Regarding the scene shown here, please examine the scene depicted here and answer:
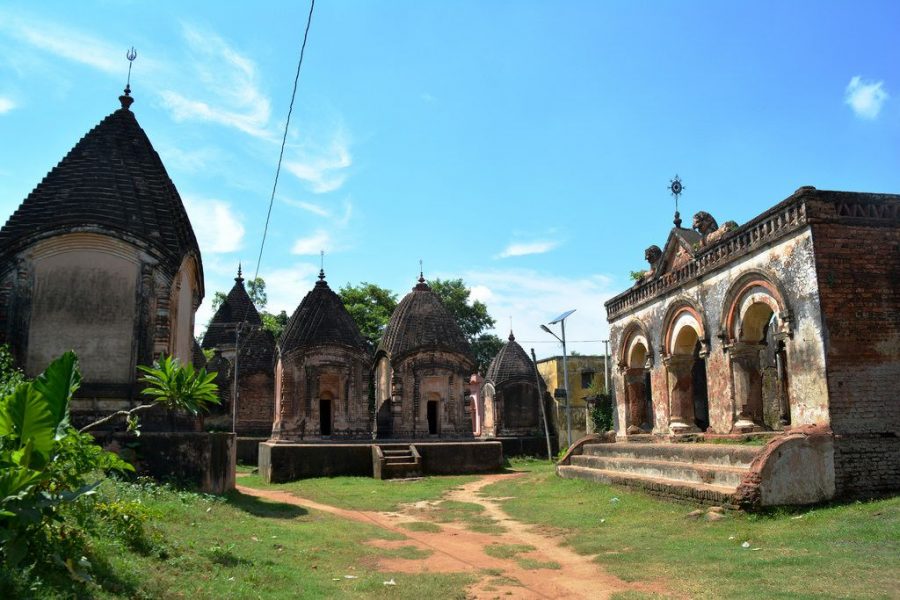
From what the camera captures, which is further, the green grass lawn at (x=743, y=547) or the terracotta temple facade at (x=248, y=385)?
the terracotta temple facade at (x=248, y=385)

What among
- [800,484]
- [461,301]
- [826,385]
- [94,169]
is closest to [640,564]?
[800,484]

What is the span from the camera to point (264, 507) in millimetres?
13320

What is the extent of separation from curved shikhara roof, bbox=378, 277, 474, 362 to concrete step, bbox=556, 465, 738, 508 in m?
12.0

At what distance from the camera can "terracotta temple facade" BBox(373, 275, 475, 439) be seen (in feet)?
87.5

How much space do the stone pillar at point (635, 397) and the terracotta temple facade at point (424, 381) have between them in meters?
9.49

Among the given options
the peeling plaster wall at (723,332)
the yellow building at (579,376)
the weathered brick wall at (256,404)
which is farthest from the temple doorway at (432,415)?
the yellow building at (579,376)

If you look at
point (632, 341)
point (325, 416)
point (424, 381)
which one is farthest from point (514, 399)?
point (632, 341)

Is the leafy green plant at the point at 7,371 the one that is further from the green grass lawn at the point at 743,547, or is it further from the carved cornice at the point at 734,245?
the carved cornice at the point at 734,245

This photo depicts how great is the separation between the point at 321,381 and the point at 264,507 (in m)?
13.2

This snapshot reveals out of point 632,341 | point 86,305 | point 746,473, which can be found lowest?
point 746,473

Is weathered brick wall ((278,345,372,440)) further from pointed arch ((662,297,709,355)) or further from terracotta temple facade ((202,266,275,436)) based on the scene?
pointed arch ((662,297,709,355))

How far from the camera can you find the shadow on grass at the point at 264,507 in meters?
12.5

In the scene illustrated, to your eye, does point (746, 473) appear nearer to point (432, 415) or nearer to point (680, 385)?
point (680, 385)

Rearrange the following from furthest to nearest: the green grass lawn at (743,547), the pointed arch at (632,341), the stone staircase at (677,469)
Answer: the pointed arch at (632,341)
the stone staircase at (677,469)
the green grass lawn at (743,547)
